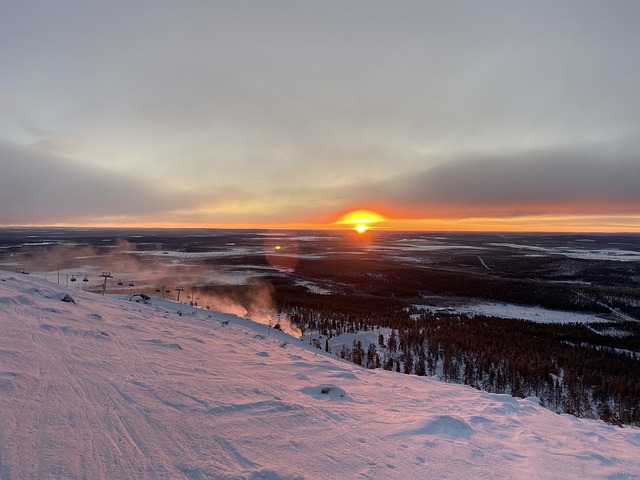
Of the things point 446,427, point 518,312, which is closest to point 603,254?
point 518,312

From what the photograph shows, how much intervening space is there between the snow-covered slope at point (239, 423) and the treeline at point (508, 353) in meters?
10.7

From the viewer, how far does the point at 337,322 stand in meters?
29.5

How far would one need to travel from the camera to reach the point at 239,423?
168 inches

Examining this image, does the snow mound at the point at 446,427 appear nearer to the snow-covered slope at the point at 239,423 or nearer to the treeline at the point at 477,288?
the snow-covered slope at the point at 239,423

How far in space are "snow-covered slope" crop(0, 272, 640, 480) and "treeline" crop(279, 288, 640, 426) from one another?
10742mm

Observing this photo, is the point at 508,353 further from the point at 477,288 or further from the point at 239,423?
the point at 477,288

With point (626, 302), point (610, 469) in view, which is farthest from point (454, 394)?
point (626, 302)

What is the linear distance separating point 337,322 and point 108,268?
4758 cm

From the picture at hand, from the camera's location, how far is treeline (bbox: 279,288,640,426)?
16359 mm

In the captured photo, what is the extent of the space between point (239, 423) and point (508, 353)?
884 inches

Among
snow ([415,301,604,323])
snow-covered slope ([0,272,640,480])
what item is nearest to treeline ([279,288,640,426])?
snow ([415,301,604,323])

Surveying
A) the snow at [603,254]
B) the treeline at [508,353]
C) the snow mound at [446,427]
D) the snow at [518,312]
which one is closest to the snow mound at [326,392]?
the snow mound at [446,427]

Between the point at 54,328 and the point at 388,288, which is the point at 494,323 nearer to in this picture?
the point at 388,288

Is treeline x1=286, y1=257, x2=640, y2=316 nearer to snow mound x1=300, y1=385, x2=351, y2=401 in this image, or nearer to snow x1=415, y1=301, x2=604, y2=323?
snow x1=415, y1=301, x2=604, y2=323
